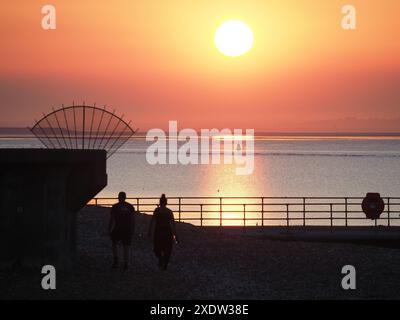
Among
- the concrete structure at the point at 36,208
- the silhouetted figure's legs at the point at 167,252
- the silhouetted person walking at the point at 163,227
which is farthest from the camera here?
the silhouetted figure's legs at the point at 167,252

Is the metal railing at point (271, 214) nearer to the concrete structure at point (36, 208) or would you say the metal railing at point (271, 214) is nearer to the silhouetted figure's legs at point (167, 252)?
the silhouetted figure's legs at point (167, 252)

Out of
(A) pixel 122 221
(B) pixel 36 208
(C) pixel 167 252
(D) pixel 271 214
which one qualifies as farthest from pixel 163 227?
(D) pixel 271 214

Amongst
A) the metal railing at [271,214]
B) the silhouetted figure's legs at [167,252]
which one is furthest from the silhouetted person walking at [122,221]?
the metal railing at [271,214]

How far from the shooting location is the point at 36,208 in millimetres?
21594

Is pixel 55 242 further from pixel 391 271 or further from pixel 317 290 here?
pixel 391 271

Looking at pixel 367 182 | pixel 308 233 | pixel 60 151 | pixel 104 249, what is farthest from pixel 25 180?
pixel 367 182

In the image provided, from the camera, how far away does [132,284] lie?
20.5m

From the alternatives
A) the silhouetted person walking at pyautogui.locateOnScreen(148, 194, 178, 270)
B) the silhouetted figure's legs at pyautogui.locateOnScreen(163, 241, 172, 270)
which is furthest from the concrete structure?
the silhouetted figure's legs at pyautogui.locateOnScreen(163, 241, 172, 270)

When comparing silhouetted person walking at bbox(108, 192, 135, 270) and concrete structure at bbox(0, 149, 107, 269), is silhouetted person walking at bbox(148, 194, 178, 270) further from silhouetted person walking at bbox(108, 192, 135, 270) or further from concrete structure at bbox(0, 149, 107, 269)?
concrete structure at bbox(0, 149, 107, 269)

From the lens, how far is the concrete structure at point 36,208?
70.8 feet

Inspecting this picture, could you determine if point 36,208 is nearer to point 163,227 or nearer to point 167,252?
point 163,227

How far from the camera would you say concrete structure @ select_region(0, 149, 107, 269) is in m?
21.6

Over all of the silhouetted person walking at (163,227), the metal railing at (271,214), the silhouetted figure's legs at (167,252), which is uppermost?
the metal railing at (271,214)
